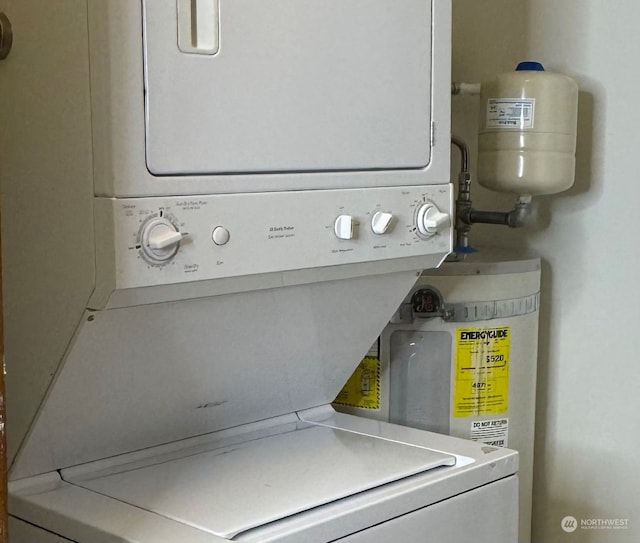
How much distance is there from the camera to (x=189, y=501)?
144cm

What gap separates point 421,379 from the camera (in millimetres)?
2086

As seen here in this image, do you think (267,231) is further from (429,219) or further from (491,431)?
(491,431)

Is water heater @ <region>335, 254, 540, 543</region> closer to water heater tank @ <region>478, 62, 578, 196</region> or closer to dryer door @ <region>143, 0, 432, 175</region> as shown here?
water heater tank @ <region>478, 62, 578, 196</region>

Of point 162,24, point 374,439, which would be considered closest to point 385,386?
point 374,439

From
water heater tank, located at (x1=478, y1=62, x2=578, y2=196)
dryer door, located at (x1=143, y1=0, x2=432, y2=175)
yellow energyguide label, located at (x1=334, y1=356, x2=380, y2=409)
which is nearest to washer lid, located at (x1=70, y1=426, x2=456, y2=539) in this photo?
yellow energyguide label, located at (x1=334, y1=356, x2=380, y2=409)

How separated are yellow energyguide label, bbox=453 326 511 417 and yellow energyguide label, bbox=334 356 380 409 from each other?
184 mm

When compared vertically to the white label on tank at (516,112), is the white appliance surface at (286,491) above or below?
below

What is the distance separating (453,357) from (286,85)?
90 cm

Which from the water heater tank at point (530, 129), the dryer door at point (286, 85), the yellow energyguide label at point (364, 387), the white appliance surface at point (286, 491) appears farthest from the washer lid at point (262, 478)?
the water heater tank at point (530, 129)

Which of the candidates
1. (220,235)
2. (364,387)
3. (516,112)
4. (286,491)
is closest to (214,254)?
(220,235)

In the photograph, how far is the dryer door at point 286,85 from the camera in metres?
1.26

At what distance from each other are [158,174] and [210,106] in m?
0.13

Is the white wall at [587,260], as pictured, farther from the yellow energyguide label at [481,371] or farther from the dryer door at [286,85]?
the dryer door at [286,85]

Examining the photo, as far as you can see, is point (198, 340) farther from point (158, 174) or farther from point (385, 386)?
point (385, 386)
